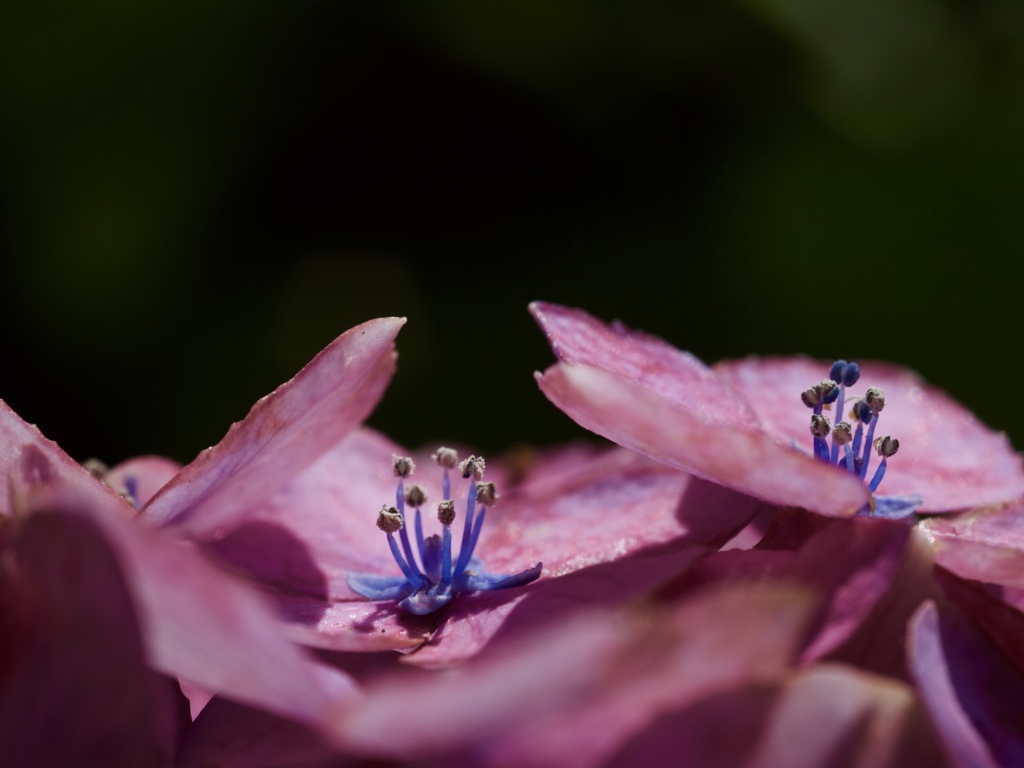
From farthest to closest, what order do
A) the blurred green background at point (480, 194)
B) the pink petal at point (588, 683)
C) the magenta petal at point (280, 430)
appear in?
the blurred green background at point (480, 194), the magenta petal at point (280, 430), the pink petal at point (588, 683)

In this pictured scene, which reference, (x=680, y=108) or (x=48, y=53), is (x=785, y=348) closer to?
(x=680, y=108)

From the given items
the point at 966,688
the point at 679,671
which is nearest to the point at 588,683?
the point at 679,671

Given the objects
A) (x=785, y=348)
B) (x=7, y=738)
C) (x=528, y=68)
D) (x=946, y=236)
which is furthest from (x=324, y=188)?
(x=7, y=738)

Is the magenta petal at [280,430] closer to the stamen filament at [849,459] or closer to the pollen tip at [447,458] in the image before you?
the pollen tip at [447,458]

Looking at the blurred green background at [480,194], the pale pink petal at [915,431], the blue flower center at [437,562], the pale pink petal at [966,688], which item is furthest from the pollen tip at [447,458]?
the blurred green background at [480,194]

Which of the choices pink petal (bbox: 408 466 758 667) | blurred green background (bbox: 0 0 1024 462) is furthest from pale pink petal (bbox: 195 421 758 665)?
blurred green background (bbox: 0 0 1024 462)
